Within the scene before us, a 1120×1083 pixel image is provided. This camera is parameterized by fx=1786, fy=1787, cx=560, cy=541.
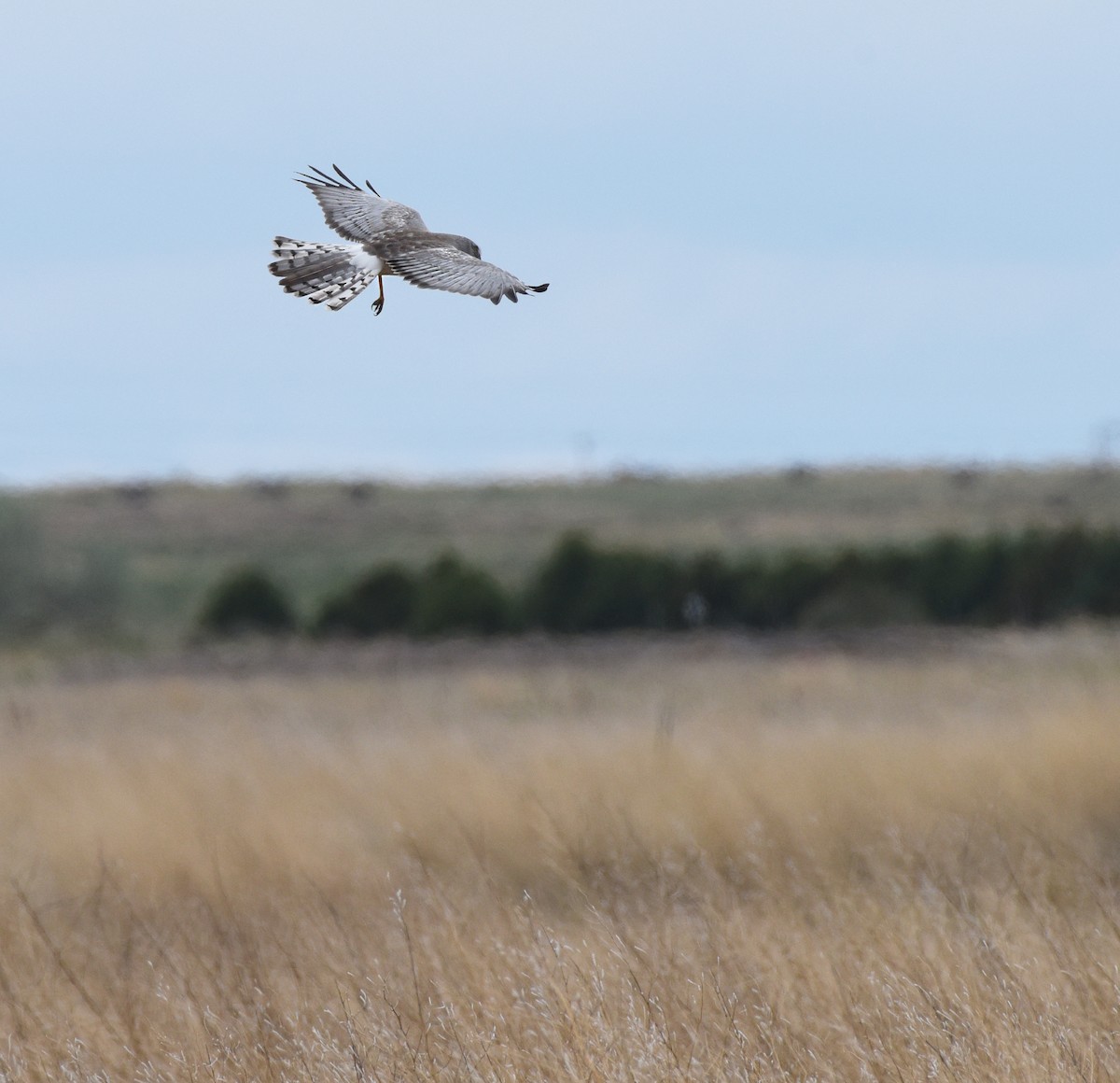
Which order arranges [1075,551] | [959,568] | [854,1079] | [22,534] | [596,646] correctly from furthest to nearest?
[22,534], [959,568], [1075,551], [596,646], [854,1079]

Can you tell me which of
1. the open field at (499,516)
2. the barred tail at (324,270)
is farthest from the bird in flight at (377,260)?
the open field at (499,516)

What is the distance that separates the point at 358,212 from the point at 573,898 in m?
3.31

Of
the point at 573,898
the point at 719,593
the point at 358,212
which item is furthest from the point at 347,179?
the point at 719,593

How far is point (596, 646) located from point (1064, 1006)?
18.9 metres

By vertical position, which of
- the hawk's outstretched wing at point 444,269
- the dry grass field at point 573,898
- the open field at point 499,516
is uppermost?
the hawk's outstretched wing at point 444,269

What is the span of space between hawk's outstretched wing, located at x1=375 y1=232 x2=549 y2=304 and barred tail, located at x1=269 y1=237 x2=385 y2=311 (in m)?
0.05

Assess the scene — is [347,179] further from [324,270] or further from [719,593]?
[719,593]

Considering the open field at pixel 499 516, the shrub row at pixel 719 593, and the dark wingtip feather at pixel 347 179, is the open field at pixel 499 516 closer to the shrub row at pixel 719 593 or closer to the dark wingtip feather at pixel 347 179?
the shrub row at pixel 719 593

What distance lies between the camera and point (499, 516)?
63875 millimetres

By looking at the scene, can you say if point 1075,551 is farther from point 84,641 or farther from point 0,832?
point 0,832

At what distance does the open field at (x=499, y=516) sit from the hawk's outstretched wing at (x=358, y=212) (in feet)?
132

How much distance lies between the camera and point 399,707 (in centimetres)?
1642

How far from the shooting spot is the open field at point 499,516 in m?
52.0

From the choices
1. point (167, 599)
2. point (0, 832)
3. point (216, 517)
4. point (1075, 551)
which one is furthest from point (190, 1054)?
point (216, 517)
